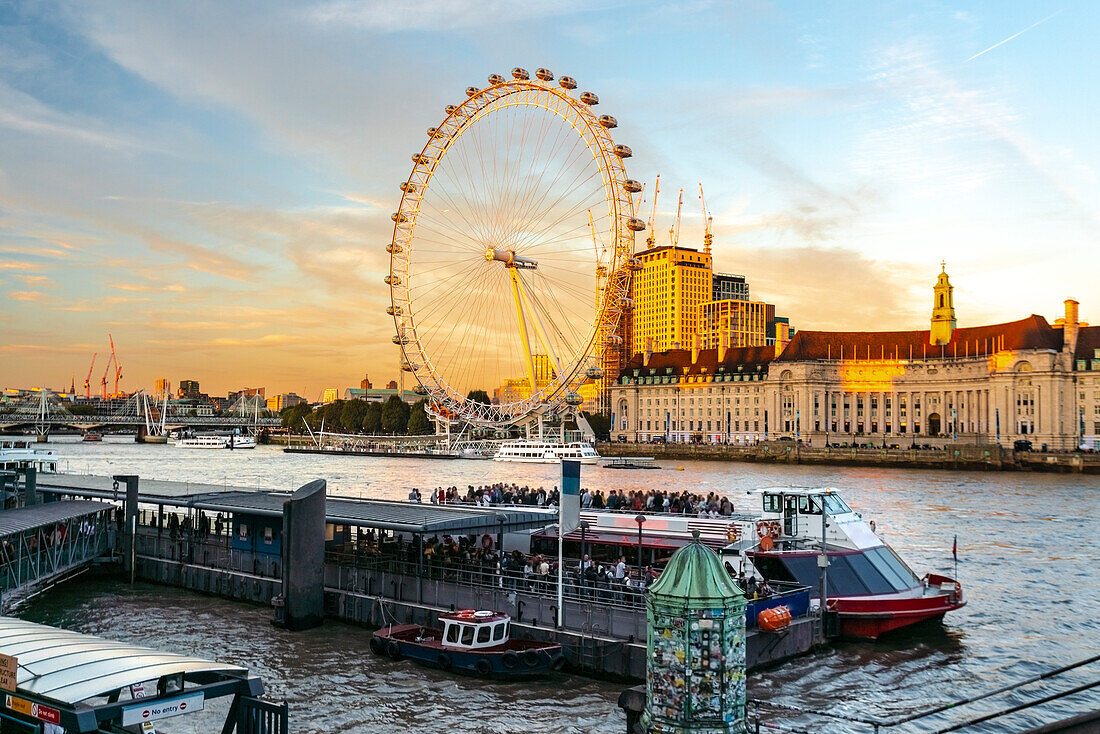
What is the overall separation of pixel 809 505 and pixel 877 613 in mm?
3846

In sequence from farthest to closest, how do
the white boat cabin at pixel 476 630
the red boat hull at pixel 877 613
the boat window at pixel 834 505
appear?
1. the boat window at pixel 834 505
2. the red boat hull at pixel 877 613
3. the white boat cabin at pixel 476 630

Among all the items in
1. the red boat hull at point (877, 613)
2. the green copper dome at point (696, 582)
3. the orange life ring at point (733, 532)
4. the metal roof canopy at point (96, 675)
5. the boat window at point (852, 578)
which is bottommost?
the red boat hull at point (877, 613)

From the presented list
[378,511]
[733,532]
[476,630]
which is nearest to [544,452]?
[378,511]

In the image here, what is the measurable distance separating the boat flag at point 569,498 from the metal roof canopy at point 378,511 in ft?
15.3

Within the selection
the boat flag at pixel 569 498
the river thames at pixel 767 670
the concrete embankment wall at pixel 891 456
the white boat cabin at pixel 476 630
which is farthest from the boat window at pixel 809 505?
the concrete embankment wall at pixel 891 456

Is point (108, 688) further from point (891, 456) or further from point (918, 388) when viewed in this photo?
point (918, 388)

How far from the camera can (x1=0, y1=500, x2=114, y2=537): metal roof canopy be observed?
2770 centimetres

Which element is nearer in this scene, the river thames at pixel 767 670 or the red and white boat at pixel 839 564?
the river thames at pixel 767 670

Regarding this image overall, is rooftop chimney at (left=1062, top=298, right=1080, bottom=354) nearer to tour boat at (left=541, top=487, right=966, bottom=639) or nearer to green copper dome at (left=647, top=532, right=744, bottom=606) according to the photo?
tour boat at (left=541, top=487, right=966, bottom=639)

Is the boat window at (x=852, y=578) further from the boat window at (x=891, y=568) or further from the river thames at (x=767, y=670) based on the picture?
the river thames at (x=767, y=670)

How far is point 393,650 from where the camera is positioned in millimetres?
25219

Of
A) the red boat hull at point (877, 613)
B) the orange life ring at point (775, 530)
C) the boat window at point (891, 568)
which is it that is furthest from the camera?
the orange life ring at point (775, 530)

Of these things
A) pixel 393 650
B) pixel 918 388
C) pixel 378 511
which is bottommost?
pixel 393 650

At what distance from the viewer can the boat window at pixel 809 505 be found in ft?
99.2
